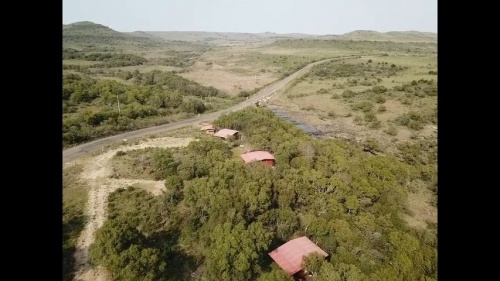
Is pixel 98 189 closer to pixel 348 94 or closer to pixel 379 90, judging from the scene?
pixel 348 94

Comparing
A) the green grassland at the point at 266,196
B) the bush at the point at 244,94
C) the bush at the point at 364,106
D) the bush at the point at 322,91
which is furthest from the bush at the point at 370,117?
the bush at the point at 244,94

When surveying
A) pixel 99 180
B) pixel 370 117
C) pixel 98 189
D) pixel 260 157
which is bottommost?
pixel 98 189

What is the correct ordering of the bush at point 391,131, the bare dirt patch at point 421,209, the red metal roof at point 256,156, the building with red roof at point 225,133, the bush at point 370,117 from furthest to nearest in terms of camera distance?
the bush at point 370,117 → the bush at point 391,131 → the building with red roof at point 225,133 → the red metal roof at point 256,156 → the bare dirt patch at point 421,209

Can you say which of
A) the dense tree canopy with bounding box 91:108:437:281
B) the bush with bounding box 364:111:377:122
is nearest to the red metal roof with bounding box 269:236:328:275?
the dense tree canopy with bounding box 91:108:437:281

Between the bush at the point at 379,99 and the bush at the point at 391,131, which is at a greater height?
the bush at the point at 379,99

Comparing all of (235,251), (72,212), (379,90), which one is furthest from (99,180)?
(379,90)

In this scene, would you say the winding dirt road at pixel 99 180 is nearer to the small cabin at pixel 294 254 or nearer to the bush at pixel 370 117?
the small cabin at pixel 294 254
